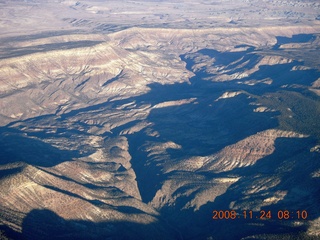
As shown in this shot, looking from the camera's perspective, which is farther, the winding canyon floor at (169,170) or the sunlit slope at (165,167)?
the sunlit slope at (165,167)

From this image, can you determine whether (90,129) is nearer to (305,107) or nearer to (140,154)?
(140,154)

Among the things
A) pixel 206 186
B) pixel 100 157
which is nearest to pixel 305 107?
pixel 206 186
